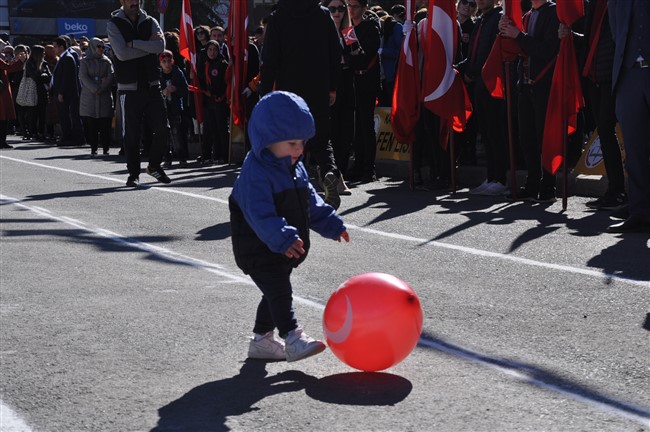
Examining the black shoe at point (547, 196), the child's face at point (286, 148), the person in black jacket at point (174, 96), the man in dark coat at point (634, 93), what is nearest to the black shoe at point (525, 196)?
the black shoe at point (547, 196)

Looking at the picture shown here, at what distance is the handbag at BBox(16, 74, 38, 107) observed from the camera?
89.8ft

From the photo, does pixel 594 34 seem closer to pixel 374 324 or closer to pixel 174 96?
pixel 374 324

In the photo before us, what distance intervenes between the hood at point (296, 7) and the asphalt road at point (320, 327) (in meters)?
2.05

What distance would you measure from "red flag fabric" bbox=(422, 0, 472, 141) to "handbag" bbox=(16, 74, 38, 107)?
51.7ft

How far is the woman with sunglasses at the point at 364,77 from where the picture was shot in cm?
1477

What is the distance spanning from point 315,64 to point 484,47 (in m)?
1.85

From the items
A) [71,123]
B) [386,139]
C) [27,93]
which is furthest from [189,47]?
[27,93]

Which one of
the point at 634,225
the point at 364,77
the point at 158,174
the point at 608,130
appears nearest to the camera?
the point at 634,225

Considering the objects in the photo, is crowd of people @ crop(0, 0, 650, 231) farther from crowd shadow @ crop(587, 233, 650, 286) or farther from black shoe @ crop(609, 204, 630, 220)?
crowd shadow @ crop(587, 233, 650, 286)

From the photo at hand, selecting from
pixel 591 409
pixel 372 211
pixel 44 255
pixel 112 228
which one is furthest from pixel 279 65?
pixel 591 409

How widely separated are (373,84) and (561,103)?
395cm

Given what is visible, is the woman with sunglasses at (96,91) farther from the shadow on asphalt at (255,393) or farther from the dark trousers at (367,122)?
the shadow on asphalt at (255,393)

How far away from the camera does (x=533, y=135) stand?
12117 mm

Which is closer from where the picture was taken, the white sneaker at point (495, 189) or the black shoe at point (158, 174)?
the white sneaker at point (495, 189)
